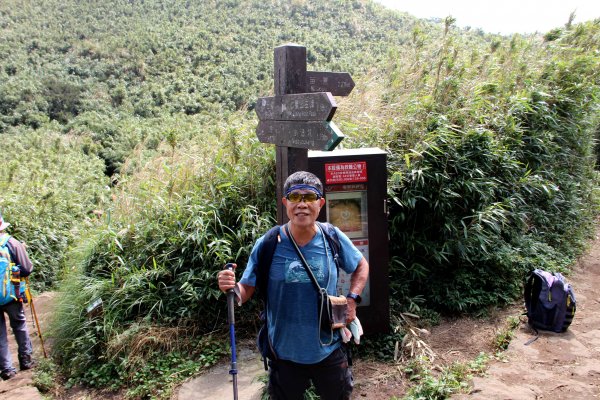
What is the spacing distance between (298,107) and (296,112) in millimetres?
47

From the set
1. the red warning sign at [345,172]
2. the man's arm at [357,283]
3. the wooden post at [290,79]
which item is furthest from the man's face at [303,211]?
the red warning sign at [345,172]

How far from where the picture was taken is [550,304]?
428 cm

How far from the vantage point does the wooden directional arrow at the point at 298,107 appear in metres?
2.88

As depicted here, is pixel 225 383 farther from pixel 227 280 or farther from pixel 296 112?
pixel 296 112

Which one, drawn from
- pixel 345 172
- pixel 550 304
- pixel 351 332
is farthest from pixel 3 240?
pixel 550 304

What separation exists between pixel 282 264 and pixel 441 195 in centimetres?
310

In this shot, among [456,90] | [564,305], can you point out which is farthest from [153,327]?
[456,90]

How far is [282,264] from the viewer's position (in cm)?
247

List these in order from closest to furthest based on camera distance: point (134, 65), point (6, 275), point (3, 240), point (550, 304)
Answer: point (550, 304), point (6, 275), point (3, 240), point (134, 65)

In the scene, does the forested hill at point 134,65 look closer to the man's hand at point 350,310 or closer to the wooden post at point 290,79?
the wooden post at point 290,79

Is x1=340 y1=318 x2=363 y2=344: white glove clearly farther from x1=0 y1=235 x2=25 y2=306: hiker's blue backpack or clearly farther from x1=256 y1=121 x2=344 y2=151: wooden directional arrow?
x1=0 y1=235 x2=25 y2=306: hiker's blue backpack

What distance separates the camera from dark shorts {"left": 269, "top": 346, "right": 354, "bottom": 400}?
2508 mm

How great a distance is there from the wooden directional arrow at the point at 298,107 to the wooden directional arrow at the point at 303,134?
4 centimetres

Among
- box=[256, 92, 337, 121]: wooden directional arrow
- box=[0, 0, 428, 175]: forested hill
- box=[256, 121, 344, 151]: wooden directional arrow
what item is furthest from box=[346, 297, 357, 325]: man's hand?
box=[0, 0, 428, 175]: forested hill
